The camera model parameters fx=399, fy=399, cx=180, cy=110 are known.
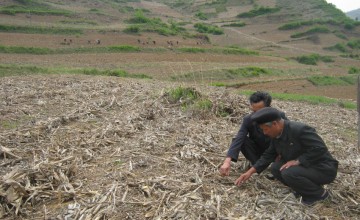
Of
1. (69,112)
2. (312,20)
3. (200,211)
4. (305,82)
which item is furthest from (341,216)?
(312,20)

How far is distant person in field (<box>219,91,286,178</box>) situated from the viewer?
4.69 metres

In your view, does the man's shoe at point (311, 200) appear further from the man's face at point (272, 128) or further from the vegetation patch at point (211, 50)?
the vegetation patch at point (211, 50)

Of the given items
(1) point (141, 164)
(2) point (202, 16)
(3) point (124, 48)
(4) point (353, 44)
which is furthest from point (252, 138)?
(2) point (202, 16)

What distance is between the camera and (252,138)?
195 inches

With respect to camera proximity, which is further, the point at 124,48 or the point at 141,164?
the point at 124,48

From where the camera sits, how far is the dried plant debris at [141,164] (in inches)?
157

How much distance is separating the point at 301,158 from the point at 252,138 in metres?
0.86

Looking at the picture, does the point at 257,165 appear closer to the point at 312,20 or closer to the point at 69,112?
the point at 69,112

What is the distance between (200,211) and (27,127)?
3988mm

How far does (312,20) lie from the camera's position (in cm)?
5338

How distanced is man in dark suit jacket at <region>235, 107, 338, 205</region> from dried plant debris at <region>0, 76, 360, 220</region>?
18 cm

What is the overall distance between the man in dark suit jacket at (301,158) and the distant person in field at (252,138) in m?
0.38

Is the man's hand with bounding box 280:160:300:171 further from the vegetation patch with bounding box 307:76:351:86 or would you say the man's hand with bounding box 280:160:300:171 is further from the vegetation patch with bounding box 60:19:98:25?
the vegetation patch with bounding box 60:19:98:25

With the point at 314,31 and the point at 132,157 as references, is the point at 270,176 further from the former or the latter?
the point at 314,31
